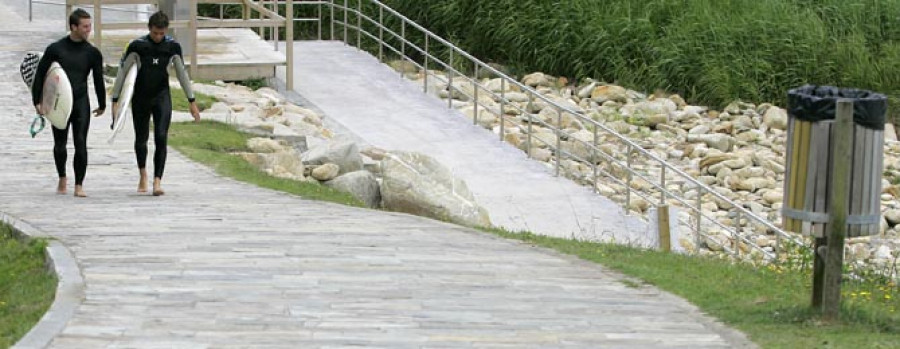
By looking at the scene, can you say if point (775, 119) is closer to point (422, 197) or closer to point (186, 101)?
point (186, 101)

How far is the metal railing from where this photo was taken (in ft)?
63.1

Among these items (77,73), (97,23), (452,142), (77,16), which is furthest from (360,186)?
(97,23)

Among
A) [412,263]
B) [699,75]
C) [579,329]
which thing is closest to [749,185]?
[699,75]

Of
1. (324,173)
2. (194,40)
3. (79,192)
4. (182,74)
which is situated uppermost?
(182,74)

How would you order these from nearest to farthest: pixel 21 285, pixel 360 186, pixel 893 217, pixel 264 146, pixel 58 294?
pixel 58 294 → pixel 21 285 → pixel 360 186 → pixel 264 146 → pixel 893 217

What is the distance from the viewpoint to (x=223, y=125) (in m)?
19.7

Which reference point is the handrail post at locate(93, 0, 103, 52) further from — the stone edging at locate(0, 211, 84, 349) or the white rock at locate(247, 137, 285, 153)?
the stone edging at locate(0, 211, 84, 349)

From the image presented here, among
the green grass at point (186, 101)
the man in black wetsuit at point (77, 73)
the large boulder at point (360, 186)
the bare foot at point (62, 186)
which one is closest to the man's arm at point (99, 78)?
the man in black wetsuit at point (77, 73)

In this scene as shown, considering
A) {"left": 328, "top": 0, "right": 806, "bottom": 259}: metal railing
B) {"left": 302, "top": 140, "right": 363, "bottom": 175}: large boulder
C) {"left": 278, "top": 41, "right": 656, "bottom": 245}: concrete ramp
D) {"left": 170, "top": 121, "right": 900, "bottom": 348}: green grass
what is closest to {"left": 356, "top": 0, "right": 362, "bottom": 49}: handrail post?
{"left": 328, "top": 0, "right": 806, "bottom": 259}: metal railing

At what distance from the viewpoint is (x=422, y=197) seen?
660 inches

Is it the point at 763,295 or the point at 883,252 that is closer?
the point at 763,295

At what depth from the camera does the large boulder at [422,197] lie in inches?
653

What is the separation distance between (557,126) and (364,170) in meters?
4.69

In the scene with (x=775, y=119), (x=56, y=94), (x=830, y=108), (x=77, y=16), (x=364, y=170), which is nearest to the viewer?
(x=830, y=108)
